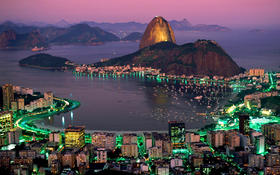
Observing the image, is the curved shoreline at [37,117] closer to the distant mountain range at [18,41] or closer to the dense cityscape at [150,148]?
the dense cityscape at [150,148]

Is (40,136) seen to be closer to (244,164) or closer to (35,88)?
(244,164)

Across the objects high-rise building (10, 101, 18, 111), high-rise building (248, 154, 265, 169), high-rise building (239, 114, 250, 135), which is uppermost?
high-rise building (10, 101, 18, 111)

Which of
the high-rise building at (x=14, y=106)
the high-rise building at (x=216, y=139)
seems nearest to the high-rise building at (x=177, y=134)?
the high-rise building at (x=216, y=139)

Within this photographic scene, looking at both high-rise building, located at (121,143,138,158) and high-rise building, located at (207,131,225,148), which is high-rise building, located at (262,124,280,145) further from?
high-rise building, located at (121,143,138,158)

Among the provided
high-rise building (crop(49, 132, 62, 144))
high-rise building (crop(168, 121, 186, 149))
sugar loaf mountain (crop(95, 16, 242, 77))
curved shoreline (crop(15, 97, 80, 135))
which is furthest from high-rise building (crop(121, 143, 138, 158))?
sugar loaf mountain (crop(95, 16, 242, 77))

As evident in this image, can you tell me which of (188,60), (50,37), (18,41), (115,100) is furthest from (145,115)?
(50,37)

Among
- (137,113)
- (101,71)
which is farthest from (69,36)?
(137,113)
